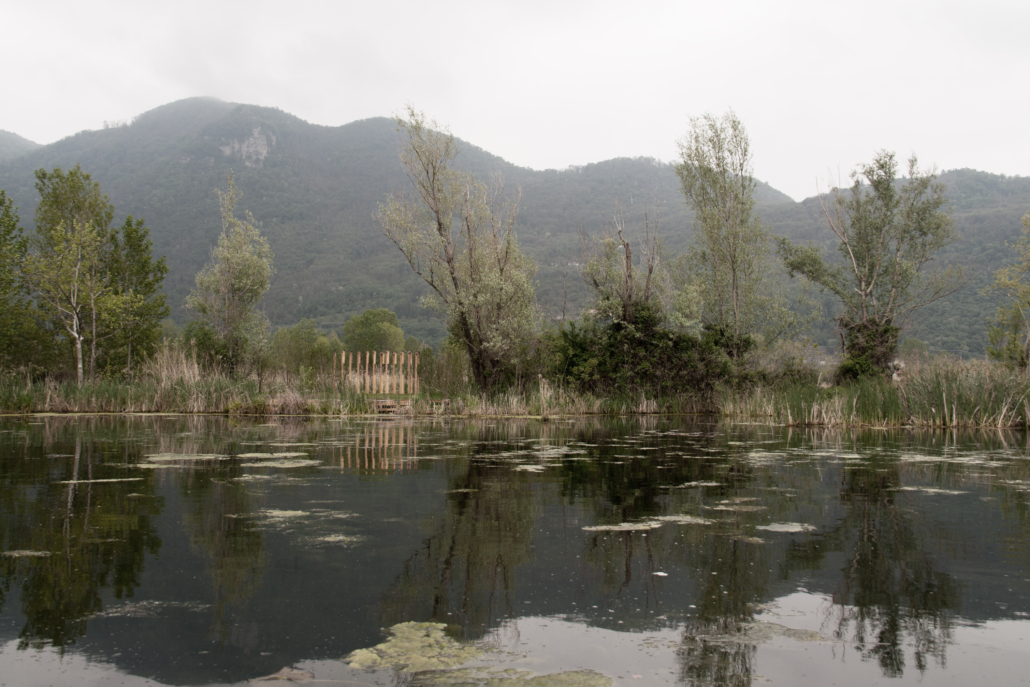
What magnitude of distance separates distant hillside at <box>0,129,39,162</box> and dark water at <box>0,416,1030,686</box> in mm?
139366

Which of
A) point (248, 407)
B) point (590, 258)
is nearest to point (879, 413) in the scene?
point (590, 258)

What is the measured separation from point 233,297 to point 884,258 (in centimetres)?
2520

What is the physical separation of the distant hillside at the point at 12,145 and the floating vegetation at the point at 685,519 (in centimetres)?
14157

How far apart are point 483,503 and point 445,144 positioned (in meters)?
18.6

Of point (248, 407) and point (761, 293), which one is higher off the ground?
point (761, 293)

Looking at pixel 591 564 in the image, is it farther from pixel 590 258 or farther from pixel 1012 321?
pixel 1012 321

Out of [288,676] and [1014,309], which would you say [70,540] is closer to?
[288,676]

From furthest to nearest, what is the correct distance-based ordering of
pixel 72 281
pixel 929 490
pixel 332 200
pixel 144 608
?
1. pixel 332 200
2. pixel 72 281
3. pixel 929 490
4. pixel 144 608

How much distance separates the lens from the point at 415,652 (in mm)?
2625

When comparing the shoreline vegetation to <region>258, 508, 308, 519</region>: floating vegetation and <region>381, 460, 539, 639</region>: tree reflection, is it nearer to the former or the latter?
<region>381, 460, 539, 639</region>: tree reflection

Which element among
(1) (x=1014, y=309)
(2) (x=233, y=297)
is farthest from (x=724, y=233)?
(2) (x=233, y=297)

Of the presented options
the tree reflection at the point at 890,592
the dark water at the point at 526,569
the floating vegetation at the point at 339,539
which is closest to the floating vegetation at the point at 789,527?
the dark water at the point at 526,569

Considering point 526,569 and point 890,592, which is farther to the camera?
point 526,569

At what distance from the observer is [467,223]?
21.7 m
